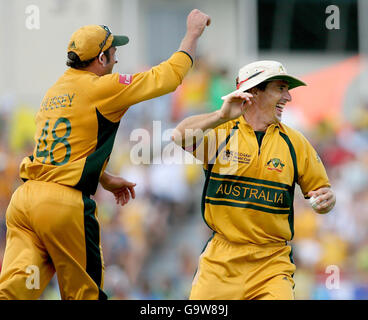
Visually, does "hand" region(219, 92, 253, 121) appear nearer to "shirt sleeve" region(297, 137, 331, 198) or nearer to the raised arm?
the raised arm

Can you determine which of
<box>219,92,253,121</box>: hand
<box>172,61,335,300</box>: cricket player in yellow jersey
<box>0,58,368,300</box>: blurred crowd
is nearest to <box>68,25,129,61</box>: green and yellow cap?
<box>172,61,335,300</box>: cricket player in yellow jersey

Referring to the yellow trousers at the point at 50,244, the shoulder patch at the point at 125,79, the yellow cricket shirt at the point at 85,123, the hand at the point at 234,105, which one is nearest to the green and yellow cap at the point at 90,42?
the yellow cricket shirt at the point at 85,123

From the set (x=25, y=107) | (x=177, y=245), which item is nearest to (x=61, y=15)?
(x=25, y=107)

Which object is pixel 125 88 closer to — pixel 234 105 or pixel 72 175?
pixel 72 175

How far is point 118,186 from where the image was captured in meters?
6.37

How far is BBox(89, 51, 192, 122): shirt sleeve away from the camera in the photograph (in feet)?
18.5

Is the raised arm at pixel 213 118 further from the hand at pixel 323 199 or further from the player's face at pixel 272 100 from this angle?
the hand at pixel 323 199

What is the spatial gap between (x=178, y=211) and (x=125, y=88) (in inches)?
296

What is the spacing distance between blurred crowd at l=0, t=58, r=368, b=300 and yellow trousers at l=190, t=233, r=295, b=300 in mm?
5209

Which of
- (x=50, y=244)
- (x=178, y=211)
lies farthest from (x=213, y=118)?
(x=178, y=211)

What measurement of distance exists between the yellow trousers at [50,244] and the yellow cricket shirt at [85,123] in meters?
0.13

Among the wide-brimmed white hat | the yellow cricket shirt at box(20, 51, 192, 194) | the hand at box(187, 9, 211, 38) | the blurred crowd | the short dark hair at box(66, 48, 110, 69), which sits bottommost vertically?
the blurred crowd

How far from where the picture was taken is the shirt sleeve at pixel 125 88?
5.65m
